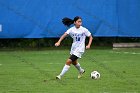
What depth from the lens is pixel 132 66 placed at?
55.0 ft

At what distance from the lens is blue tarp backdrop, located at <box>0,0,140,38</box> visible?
22.2 m

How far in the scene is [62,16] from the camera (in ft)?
74.3

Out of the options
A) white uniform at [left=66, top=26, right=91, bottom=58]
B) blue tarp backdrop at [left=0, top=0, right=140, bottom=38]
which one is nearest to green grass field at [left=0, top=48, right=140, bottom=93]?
white uniform at [left=66, top=26, right=91, bottom=58]

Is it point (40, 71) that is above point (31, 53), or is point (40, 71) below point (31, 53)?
above

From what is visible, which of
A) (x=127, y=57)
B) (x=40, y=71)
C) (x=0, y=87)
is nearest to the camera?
(x=0, y=87)

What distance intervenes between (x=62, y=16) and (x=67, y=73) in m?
8.06

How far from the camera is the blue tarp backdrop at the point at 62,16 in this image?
22250 millimetres

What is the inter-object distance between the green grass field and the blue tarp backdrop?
0.91 metres

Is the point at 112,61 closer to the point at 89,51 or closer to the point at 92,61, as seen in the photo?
the point at 92,61

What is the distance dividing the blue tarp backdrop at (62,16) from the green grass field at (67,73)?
0.91 m

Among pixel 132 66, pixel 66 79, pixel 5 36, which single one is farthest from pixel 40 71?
pixel 5 36

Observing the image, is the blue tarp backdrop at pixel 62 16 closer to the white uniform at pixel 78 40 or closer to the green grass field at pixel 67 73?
the green grass field at pixel 67 73

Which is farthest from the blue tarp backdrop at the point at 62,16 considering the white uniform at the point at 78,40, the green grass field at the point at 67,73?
the white uniform at the point at 78,40

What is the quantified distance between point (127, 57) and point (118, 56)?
542 millimetres
